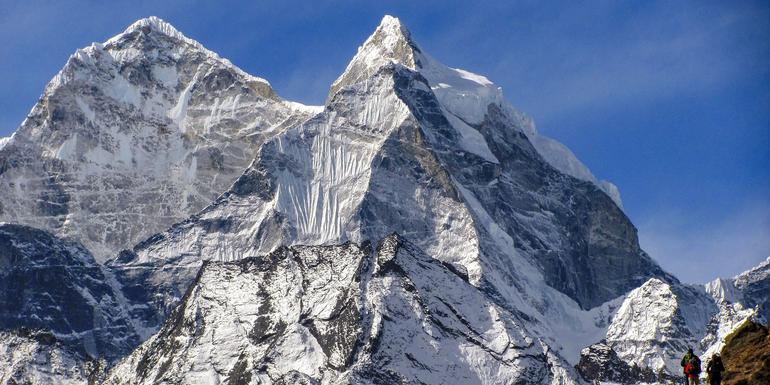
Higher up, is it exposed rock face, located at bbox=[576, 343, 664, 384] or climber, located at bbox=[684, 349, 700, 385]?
exposed rock face, located at bbox=[576, 343, 664, 384]

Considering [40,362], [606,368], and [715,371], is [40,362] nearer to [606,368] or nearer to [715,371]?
[606,368]

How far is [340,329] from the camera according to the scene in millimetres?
152750

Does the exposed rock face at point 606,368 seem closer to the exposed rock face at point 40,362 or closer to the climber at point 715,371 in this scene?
the exposed rock face at point 40,362

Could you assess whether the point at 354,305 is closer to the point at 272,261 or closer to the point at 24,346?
the point at 272,261

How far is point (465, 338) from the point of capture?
156 metres

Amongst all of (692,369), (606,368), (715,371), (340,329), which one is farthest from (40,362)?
(715,371)

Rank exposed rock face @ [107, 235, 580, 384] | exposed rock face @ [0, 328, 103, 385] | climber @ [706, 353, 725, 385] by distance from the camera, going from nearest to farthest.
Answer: climber @ [706, 353, 725, 385], exposed rock face @ [107, 235, 580, 384], exposed rock face @ [0, 328, 103, 385]

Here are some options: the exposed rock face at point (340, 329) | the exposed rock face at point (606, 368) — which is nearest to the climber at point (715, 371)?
the exposed rock face at point (340, 329)

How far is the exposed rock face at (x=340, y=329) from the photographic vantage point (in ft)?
490

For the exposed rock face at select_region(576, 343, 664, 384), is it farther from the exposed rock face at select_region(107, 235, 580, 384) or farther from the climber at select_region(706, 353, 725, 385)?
the climber at select_region(706, 353, 725, 385)

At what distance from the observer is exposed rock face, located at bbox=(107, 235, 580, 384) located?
490ft

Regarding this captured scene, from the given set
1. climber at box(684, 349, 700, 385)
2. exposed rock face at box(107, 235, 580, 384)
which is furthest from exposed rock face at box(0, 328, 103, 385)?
climber at box(684, 349, 700, 385)

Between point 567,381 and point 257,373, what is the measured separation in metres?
23.9

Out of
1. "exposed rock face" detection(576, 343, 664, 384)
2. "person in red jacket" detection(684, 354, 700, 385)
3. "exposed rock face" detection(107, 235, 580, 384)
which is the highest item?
"exposed rock face" detection(576, 343, 664, 384)
